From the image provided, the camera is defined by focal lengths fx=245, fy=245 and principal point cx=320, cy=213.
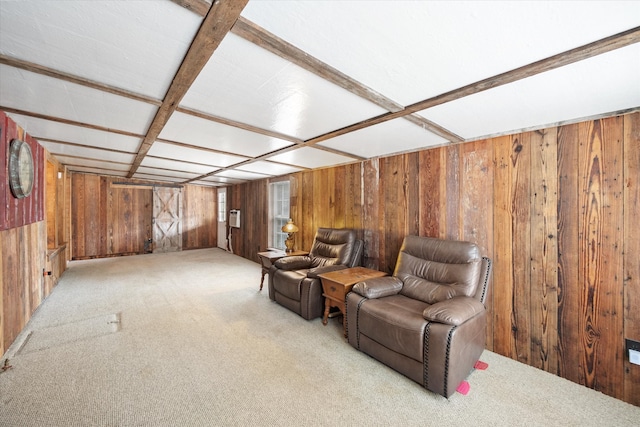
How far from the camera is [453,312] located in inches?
71.5

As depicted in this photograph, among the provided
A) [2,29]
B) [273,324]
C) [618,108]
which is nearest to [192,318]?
[273,324]

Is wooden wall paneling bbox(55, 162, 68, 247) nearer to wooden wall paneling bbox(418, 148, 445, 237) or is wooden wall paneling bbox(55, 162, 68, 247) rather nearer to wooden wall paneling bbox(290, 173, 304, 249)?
wooden wall paneling bbox(290, 173, 304, 249)

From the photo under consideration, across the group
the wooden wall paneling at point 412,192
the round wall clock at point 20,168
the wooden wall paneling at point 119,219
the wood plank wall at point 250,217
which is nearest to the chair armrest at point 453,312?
the wooden wall paneling at point 412,192

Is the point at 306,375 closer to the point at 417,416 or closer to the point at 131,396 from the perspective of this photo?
the point at 417,416

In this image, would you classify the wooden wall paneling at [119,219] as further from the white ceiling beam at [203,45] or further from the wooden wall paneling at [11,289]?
the white ceiling beam at [203,45]

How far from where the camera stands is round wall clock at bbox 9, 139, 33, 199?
2.29m

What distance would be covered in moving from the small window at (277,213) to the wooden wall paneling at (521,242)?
13.7ft

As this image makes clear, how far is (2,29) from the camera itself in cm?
108

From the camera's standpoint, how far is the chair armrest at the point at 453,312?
178 centimetres

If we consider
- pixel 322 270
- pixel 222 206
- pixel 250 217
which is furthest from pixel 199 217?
pixel 322 270

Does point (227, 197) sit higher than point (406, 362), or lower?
higher

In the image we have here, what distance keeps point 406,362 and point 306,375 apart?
2.66 ft

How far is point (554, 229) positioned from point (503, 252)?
0.43m

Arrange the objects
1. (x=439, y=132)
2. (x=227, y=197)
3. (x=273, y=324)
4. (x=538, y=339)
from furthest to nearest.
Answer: (x=227, y=197), (x=273, y=324), (x=439, y=132), (x=538, y=339)
